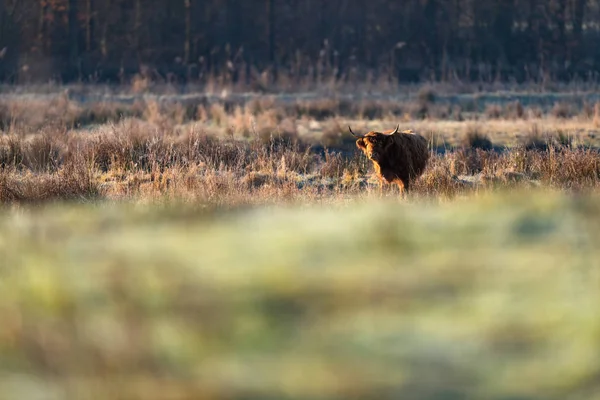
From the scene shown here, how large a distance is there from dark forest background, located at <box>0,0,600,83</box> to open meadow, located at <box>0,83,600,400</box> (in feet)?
92.9

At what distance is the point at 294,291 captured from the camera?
223 inches

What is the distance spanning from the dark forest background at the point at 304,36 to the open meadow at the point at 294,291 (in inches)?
1115

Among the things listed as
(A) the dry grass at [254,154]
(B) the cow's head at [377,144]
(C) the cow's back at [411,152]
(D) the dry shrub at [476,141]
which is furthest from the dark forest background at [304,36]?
(B) the cow's head at [377,144]

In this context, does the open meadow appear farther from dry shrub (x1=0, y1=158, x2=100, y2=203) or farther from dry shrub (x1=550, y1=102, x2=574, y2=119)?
dry shrub (x1=550, y1=102, x2=574, y2=119)

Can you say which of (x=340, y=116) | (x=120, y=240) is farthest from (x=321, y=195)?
(x=340, y=116)

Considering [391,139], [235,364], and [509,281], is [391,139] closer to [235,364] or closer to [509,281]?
[509,281]

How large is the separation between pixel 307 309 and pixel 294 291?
0.92 ft

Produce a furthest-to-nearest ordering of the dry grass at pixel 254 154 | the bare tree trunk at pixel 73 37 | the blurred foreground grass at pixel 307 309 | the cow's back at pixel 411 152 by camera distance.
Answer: the bare tree trunk at pixel 73 37
the cow's back at pixel 411 152
the dry grass at pixel 254 154
the blurred foreground grass at pixel 307 309

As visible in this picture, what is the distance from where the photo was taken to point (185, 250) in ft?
22.4

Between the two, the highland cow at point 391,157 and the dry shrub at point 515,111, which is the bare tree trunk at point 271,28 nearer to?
the dry shrub at point 515,111

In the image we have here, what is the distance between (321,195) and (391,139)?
3.32 feet

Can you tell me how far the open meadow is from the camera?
4.46m

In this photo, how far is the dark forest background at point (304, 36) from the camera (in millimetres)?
39844

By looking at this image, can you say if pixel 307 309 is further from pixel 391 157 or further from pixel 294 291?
pixel 391 157
